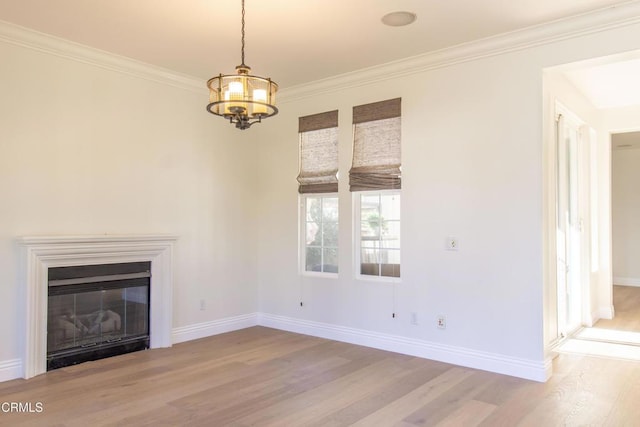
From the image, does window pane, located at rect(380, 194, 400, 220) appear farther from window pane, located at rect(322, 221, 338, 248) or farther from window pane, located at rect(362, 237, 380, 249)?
window pane, located at rect(322, 221, 338, 248)

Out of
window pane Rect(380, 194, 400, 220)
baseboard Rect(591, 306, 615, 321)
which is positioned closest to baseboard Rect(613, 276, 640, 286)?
baseboard Rect(591, 306, 615, 321)

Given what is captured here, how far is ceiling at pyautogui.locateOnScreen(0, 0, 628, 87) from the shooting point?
11.0ft

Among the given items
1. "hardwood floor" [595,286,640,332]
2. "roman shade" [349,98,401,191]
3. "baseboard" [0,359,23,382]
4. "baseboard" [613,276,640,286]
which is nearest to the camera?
"baseboard" [0,359,23,382]

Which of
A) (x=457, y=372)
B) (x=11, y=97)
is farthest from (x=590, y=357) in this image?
(x=11, y=97)

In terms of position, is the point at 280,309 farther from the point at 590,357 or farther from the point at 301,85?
the point at 590,357

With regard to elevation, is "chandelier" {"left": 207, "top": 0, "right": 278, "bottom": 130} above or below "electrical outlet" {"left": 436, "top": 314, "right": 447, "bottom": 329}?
above

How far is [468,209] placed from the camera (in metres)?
4.11

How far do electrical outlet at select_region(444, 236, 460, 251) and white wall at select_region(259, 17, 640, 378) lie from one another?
0.04m

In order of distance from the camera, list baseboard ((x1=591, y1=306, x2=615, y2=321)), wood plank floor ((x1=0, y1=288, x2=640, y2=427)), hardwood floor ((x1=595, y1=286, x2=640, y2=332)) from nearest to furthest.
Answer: wood plank floor ((x1=0, y1=288, x2=640, y2=427)) → hardwood floor ((x1=595, y1=286, x2=640, y2=332)) → baseboard ((x1=591, y1=306, x2=615, y2=321))

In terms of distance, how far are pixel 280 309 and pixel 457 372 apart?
235cm

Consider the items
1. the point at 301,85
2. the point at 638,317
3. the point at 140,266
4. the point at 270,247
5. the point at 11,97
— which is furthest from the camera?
the point at 638,317

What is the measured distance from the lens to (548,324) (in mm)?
3883

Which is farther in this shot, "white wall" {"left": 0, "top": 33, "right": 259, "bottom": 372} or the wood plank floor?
"white wall" {"left": 0, "top": 33, "right": 259, "bottom": 372}

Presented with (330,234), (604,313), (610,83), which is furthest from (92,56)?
(604,313)
